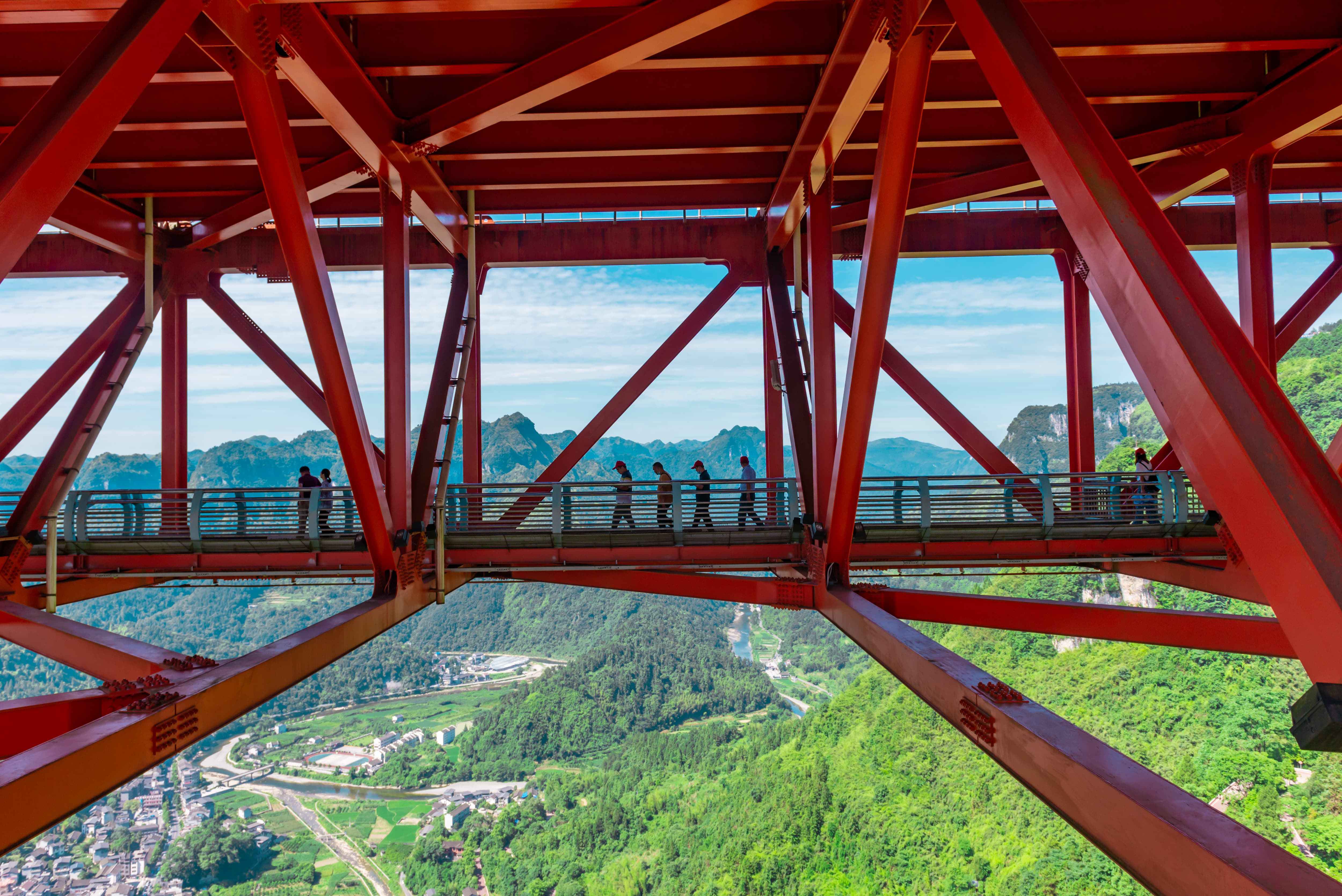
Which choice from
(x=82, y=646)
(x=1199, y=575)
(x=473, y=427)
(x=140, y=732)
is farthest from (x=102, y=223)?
(x=1199, y=575)

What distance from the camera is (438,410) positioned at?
12195 mm

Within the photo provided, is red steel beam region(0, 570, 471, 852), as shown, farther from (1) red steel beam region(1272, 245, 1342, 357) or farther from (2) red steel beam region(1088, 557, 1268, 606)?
(1) red steel beam region(1272, 245, 1342, 357)

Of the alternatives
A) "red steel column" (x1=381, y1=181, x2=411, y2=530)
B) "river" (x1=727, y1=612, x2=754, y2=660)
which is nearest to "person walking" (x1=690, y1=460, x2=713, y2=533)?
"red steel column" (x1=381, y1=181, x2=411, y2=530)

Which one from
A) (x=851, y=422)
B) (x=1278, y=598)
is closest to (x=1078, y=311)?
(x=851, y=422)

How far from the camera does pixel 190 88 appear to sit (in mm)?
11672

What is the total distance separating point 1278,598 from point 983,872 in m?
46.7

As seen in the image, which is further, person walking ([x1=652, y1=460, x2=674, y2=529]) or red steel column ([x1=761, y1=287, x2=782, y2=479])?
red steel column ([x1=761, y1=287, x2=782, y2=479])

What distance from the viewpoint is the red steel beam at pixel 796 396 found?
1200cm

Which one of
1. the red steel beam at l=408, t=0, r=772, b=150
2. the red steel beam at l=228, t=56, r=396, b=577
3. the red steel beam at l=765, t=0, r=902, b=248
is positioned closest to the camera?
the red steel beam at l=228, t=56, r=396, b=577

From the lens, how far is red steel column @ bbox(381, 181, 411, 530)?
10.8 m

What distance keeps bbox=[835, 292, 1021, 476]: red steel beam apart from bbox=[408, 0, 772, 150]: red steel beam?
7509mm

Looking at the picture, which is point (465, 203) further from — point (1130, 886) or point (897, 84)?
point (1130, 886)

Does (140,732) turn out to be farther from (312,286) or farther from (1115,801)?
(1115,801)

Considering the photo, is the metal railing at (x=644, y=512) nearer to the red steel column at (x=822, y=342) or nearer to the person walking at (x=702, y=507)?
the person walking at (x=702, y=507)
